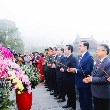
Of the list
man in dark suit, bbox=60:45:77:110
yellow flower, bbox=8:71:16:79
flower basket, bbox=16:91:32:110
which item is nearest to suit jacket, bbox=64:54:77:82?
man in dark suit, bbox=60:45:77:110

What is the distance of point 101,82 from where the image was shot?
5.14m

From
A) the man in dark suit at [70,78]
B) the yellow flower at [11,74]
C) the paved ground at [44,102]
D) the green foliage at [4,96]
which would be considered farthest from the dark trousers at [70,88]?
the yellow flower at [11,74]

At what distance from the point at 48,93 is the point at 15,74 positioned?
7508mm

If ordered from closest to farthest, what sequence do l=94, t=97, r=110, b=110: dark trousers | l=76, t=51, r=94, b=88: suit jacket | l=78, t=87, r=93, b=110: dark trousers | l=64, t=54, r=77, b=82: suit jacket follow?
l=94, t=97, r=110, b=110: dark trousers < l=76, t=51, r=94, b=88: suit jacket < l=78, t=87, r=93, b=110: dark trousers < l=64, t=54, r=77, b=82: suit jacket

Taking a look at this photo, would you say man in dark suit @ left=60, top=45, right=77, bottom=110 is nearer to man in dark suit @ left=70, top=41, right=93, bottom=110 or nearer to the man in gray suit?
man in dark suit @ left=70, top=41, right=93, bottom=110

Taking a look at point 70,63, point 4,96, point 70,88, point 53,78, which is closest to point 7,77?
point 4,96

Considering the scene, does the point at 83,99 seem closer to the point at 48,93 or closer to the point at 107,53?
the point at 107,53

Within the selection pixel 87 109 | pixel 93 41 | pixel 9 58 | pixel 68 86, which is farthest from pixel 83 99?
pixel 93 41

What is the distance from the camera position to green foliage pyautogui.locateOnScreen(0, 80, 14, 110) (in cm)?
310

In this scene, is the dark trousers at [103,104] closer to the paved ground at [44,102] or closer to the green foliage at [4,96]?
the green foliage at [4,96]

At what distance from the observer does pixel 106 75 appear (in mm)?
5160

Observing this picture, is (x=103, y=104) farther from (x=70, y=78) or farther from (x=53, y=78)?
(x=53, y=78)

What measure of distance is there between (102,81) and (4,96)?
229 centimetres

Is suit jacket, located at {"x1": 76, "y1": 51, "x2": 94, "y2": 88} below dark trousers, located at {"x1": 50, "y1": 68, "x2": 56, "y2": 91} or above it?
above
